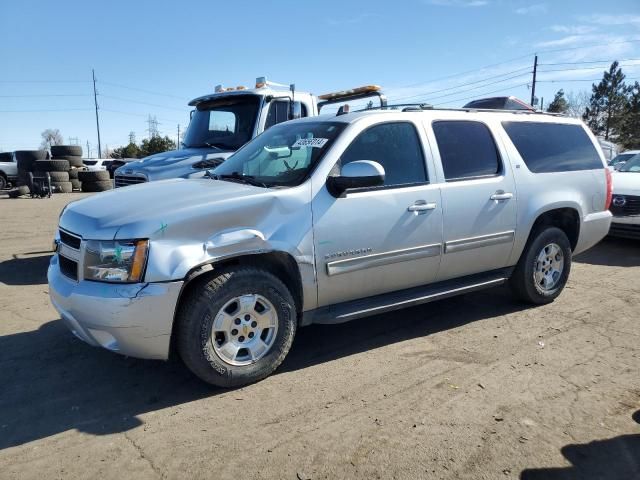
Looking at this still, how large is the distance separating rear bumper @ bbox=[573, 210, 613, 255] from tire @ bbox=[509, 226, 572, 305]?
Result: 22 cm

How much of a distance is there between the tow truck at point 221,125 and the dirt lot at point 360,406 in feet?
8.80

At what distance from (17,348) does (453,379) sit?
11.9 ft

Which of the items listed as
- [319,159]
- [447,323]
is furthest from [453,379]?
[319,159]

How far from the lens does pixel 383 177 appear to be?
148 inches

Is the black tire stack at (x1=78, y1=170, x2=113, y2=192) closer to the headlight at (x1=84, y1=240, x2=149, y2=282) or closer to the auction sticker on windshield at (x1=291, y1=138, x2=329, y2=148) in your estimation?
the auction sticker on windshield at (x1=291, y1=138, x2=329, y2=148)

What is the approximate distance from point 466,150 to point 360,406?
2588 mm

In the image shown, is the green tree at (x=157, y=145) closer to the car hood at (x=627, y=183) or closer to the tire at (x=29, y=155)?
the tire at (x=29, y=155)

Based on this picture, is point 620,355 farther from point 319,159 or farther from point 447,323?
point 319,159

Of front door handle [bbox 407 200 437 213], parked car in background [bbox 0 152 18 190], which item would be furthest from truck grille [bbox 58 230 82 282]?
parked car in background [bbox 0 152 18 190]

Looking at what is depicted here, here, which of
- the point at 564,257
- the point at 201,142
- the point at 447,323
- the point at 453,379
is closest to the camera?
the point at 453,379

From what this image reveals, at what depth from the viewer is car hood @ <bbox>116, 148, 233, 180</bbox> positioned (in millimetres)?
6758

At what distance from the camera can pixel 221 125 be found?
7.70 meters

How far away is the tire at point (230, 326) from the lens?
3.28m

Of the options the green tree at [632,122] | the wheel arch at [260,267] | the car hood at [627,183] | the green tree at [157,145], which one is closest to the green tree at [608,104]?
the green tree at [632,122]
